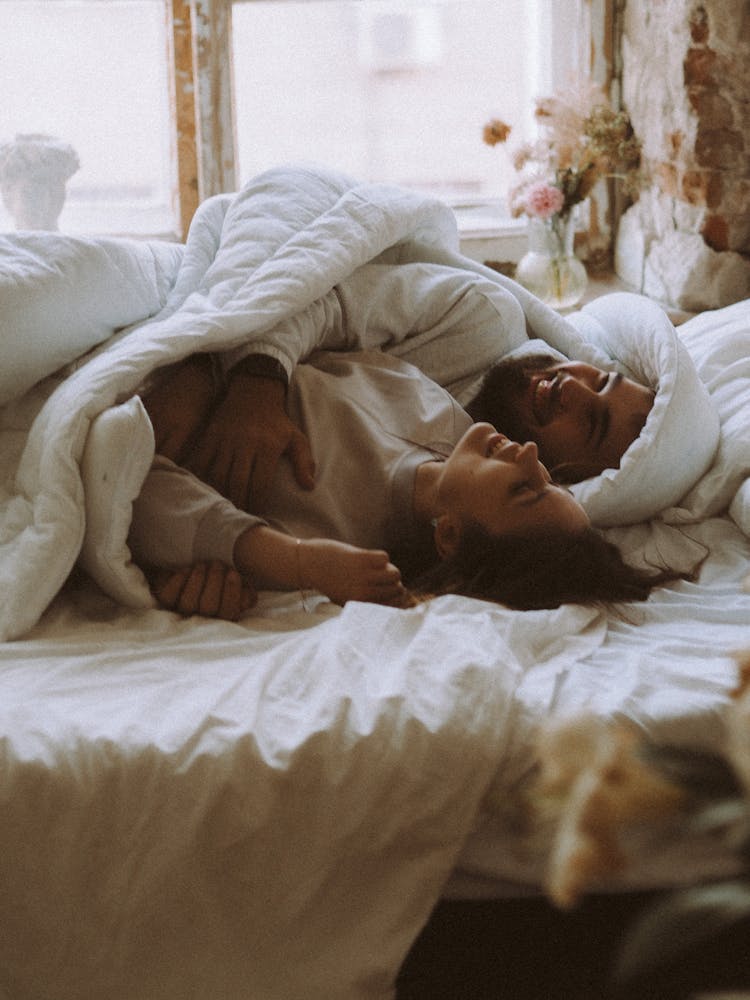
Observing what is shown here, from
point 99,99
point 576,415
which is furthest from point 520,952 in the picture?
point 99,99

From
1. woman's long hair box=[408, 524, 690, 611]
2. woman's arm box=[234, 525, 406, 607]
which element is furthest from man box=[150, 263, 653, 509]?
woman's long hair box=[408, 524, 690, 611]

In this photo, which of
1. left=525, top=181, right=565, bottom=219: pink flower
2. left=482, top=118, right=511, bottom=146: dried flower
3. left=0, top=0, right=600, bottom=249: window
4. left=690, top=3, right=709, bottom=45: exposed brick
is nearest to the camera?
left=690, top=3, right=709, bottom=45: exposed brick

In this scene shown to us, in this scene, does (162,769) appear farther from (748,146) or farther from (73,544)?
(748,146)

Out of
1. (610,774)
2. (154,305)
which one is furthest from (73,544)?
(610,774)

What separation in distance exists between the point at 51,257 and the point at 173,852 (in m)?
0.85

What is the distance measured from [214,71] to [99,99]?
11.7 inches

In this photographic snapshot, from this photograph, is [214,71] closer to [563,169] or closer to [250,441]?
[563,169]

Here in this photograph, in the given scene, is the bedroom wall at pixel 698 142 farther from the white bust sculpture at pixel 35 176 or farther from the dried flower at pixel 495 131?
the white bust sculpture at pixel 35 176

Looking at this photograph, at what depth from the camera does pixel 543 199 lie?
2385 millimetres

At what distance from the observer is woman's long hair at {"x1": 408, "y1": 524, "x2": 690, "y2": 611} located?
52.9 inches

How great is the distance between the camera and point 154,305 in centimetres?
170

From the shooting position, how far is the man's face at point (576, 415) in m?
1.65

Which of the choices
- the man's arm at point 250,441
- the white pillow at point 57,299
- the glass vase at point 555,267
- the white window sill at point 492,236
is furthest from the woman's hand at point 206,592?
the white window sill at point 492,236

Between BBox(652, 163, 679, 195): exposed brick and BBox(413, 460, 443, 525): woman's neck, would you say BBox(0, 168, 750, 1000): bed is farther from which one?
BBox(652, 163, 679, 195): exposed brick
